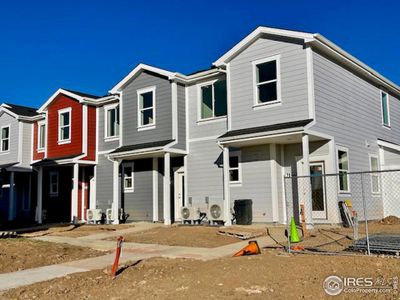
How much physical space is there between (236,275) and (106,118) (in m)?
16.8

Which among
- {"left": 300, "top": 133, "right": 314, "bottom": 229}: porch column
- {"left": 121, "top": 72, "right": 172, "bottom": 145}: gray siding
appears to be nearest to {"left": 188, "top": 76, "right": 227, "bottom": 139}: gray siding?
{"left": 121, "top": 72, "right": 172, "bottom": 145}: gray siding

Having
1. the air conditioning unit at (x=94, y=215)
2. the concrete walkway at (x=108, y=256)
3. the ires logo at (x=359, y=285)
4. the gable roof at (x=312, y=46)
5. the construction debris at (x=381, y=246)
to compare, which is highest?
the gable roof at (x=312, y=46)

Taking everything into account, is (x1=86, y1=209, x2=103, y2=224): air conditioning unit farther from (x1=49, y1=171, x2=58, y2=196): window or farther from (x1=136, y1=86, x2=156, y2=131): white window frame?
(x1=136, y1=86, x2=156, y2=131): white window frame

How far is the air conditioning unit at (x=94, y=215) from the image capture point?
21703 millimetres

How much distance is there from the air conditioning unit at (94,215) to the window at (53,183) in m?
4.64

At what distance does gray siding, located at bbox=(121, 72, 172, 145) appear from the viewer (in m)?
19.4

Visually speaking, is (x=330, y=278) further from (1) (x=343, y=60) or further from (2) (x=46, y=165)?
(2) (x=46, y=165)

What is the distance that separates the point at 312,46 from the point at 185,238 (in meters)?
8.19

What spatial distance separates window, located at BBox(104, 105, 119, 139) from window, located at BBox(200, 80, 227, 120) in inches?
221

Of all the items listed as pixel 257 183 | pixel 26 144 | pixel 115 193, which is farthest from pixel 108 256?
pixel 26 144

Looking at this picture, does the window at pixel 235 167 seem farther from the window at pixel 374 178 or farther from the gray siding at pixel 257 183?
the window at pixel 374 178

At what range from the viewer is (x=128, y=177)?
2172cm

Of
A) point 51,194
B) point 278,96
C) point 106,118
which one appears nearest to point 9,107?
point 51,194

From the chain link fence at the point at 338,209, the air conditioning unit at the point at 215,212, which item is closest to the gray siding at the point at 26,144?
the air conditioning unit at the point at 215,212
